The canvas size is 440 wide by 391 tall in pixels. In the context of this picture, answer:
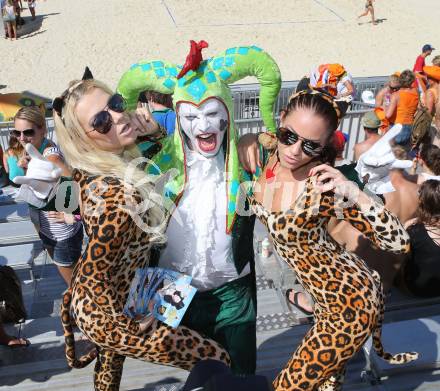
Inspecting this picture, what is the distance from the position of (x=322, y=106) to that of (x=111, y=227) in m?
1.06

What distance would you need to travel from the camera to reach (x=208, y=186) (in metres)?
2.29

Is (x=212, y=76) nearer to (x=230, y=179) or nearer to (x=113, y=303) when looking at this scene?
(x=230, y=179)

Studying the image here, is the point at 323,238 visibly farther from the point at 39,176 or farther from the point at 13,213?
the point at 13,213

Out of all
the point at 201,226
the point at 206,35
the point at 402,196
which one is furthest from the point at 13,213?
the point at 206,35

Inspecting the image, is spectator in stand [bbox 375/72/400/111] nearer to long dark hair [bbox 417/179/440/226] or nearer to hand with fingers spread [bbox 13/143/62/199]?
long dark hair [bbox 417/179/440/226]

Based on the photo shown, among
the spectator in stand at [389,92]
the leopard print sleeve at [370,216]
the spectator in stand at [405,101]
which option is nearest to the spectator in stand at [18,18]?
the spectator in stand at [389,92]

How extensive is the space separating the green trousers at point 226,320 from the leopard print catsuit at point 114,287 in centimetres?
13

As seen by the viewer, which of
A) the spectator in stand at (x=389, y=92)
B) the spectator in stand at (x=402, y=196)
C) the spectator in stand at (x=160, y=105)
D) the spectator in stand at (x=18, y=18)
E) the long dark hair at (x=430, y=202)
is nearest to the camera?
the long dark hair at (x=430, y=202)

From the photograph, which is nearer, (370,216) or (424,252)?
(370,216)

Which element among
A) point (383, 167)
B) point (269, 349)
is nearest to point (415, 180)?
point (383, 167)

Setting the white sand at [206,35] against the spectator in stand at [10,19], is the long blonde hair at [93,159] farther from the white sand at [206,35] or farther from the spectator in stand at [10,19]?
the spectator in stand at [10,19]

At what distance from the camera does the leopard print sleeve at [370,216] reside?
6.60ft

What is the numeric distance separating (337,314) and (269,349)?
4.61 ft

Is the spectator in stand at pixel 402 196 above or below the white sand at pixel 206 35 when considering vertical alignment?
below
